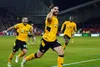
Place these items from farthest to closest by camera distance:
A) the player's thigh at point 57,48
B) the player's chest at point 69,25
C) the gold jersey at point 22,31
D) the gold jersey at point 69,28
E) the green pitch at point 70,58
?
the player's chest at point 69,25, the gold jersey at point 69,28, the gold jersey at point 22,31, the green pitch at point 70,58, the player's thigh at point 57,48

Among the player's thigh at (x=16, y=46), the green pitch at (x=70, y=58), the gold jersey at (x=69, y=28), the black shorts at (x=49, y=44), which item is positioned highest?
the gold jersey at (x=69, y=28)

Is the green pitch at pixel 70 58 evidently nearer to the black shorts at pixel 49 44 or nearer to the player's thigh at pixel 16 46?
the player's thigh at pixel 16 46

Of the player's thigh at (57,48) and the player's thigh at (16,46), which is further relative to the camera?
the player's thigh at (16,46)

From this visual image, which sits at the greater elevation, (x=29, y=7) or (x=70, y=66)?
(x=29, y=7)

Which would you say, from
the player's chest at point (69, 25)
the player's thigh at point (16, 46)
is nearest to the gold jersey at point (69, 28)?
the player's chest at point (69, 25)

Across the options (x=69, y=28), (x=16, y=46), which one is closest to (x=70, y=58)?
(x=16, y=46)

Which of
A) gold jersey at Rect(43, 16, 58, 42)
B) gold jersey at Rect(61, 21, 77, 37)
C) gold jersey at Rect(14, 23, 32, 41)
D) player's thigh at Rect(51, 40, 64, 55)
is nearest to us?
player's thigh at Rect(51, 40, 64, 55)

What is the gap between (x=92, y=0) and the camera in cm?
7894

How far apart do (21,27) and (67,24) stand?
831 centimetres

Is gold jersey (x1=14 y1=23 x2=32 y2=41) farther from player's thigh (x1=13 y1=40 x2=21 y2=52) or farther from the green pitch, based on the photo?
the green pitch

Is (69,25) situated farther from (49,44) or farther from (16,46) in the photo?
(49,44)

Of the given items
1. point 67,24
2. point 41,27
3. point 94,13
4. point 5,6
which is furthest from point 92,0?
point 67,24

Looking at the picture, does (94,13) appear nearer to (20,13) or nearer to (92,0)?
(92,0)

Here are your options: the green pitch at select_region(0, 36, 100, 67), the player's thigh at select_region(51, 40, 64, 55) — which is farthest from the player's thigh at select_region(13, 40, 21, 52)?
the player's thigh at select_region(51, 40, 64, 55)
